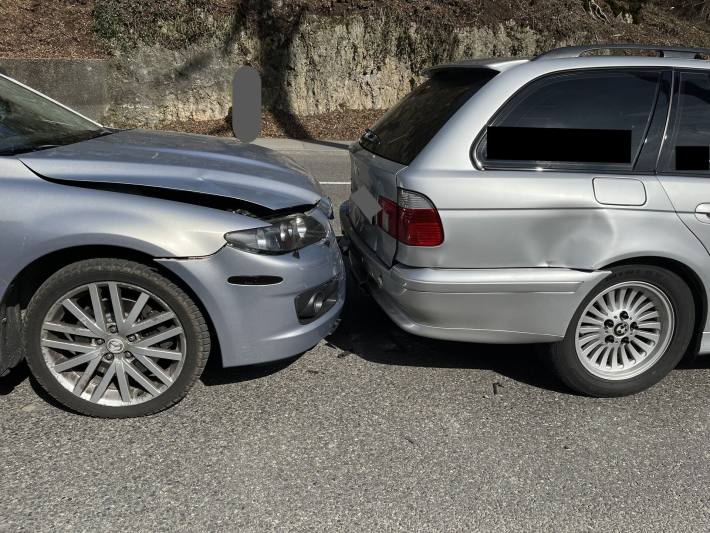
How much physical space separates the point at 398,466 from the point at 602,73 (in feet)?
7.09

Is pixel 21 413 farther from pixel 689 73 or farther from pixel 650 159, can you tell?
pixel 689 73

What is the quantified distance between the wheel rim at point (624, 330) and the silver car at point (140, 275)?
139 cm

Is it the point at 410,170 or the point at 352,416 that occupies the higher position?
the point at 410,170

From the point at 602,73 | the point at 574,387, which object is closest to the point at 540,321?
the point at 574,387

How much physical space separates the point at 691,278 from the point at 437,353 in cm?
141

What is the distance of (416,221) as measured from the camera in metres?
2.83

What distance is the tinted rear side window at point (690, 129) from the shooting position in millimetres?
2961

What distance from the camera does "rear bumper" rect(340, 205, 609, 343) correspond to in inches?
111

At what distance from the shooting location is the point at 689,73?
3.03 meters

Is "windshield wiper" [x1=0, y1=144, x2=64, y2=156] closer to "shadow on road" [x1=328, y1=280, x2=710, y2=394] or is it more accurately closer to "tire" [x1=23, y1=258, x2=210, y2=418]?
"tire" [x1=23, y1=258, x2=210, y2=418]

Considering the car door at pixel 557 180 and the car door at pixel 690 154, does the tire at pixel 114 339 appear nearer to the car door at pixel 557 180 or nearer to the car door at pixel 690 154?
the car door at pixel 557 180

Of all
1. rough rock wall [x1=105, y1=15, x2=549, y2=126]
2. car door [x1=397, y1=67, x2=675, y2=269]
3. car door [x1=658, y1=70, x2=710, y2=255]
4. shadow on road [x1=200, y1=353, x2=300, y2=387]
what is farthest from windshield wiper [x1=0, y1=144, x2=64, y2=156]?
rough rock wall [x1=105, y1=15, x2=549, y2=126]

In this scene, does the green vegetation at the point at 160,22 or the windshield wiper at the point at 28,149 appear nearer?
the windshield wiper at the point at 28,149

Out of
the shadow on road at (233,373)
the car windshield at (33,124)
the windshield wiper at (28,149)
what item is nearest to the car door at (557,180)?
the shadow on road at (233,373)
